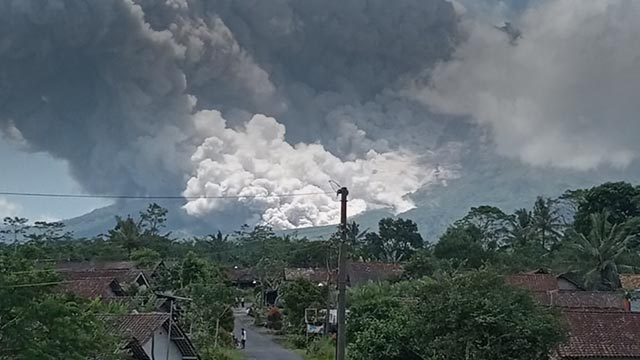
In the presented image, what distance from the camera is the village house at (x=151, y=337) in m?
32.4

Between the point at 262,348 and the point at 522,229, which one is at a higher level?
the point at 522,229

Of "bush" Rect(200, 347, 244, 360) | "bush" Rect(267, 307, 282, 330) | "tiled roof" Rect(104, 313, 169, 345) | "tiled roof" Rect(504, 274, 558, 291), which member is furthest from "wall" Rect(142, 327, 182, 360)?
"tiled roof" Rect(504, 274, 558, 291)

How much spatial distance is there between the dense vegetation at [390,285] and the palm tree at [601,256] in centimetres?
11

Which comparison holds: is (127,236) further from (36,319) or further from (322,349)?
(36,319)

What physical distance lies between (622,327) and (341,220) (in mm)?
17367

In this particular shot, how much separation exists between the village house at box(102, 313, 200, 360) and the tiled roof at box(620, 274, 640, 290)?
37938 mm

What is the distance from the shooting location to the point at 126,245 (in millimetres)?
98812

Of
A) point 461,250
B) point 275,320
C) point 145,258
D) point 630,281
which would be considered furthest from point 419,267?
point 145,258

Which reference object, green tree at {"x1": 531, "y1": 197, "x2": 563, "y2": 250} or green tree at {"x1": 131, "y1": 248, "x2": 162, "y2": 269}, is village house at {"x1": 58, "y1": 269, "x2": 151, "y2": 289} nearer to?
green tree at {"x1": 131, "y1": 248, "x2": 162, "y2": 269}

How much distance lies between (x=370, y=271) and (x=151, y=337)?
44.4 meters

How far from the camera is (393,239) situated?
118 metres

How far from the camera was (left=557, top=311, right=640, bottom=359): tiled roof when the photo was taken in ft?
113

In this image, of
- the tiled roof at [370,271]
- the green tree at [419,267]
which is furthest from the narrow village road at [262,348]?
the green tree at [419,267]

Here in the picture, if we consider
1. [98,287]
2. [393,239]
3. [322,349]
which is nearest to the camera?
[322,349]
